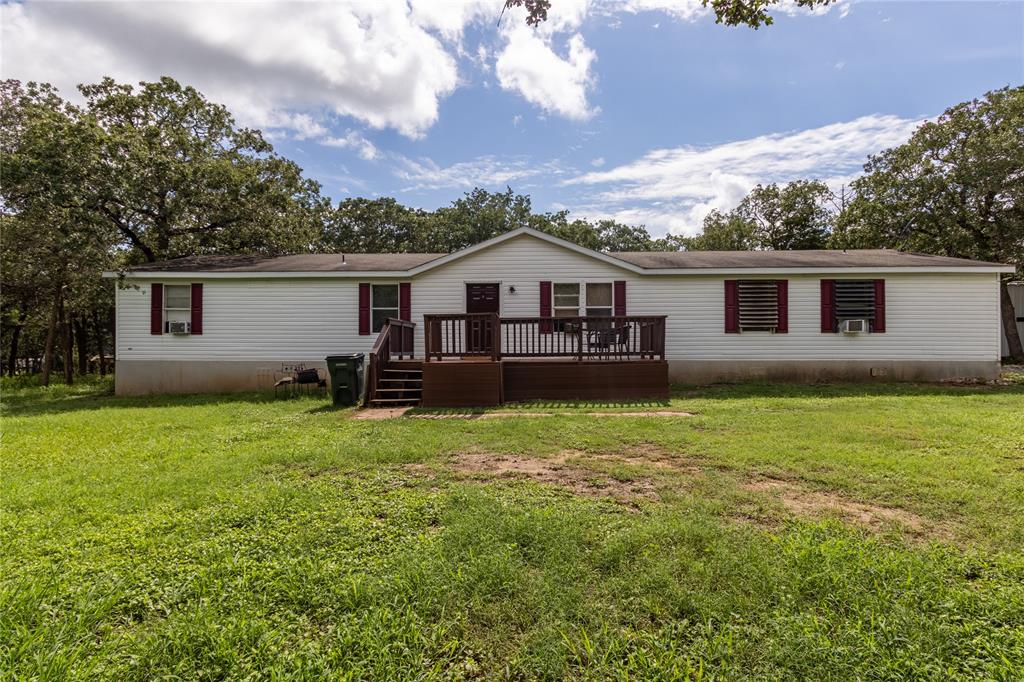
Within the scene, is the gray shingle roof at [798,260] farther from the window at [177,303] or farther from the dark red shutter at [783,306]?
the window at [177,303]

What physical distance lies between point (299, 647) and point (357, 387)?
287 inches

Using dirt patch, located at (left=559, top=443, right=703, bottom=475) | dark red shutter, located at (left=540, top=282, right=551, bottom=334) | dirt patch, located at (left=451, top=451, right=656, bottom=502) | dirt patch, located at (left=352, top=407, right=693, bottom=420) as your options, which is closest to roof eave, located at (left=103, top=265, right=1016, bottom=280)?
dark red shutter, located at (left=540, top=282, right=551, bottom=334)

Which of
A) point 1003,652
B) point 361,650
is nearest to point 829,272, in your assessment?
point 1003,652

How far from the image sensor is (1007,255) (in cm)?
1531

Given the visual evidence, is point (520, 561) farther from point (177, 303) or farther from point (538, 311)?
point (177, 303)

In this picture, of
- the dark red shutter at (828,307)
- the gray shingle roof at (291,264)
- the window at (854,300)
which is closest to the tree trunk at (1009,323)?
the window at (854,300)

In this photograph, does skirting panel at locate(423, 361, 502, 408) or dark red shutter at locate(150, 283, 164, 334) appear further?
dark red shutter at locate(150, 283, 164, 334)

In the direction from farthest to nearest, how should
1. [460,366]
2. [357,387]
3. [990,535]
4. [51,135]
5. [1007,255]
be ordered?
[1007,255], [51,135], [357,387], [460,366], [990,535]

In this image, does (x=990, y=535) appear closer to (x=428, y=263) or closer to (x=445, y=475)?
(x=445, y=475)

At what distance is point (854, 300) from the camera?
11148mm

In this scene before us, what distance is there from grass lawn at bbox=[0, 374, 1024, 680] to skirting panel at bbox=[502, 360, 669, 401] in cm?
370

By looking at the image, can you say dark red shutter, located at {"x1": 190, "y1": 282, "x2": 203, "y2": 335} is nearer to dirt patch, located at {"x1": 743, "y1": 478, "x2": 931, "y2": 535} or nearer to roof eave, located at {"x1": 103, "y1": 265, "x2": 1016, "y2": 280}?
roof eave, located at {"x1": 103, "y1": 265, "x2": 1016, "y2": 280}

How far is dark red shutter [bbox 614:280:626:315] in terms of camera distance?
11320mm

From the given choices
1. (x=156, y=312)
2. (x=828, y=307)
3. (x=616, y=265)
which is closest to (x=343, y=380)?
(x=156, y=312)
